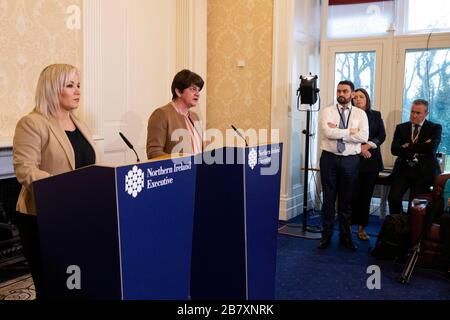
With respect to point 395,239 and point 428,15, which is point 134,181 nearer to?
point 395,239

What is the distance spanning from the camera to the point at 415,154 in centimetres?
456

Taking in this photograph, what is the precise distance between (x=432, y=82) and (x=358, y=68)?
0.86 metres

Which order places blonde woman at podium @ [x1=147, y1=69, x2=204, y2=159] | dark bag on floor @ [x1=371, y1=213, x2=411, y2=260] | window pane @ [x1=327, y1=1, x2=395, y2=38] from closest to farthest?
1. blonde woman at podium @ [x1=147, y1=69, x2=204, y2=159]
2. dark bag on floor @ [x1=371, y1=213, x2=411, y2=260]
3. window pane @ [x1=327, y1=1, x2=395, y2=38]

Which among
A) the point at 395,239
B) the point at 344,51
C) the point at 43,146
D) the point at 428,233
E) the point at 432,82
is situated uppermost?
the point at 344,51

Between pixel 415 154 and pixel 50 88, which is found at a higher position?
pixel 50 88

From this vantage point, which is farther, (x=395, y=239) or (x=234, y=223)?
(x=395, y=239)

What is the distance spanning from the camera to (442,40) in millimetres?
5328

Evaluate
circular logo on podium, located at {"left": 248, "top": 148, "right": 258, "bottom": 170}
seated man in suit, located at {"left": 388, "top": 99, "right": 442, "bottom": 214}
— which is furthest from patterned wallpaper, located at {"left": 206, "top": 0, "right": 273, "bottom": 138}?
circular logo on podium, located at {"left": 248, "top": 148, "right": 258, "bottom": 170}

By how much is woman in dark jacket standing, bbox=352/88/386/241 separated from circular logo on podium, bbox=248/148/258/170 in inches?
105

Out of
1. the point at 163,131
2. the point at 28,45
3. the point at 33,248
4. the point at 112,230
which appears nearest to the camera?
the point at 112,230

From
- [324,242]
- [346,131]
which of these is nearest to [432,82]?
[346,131]

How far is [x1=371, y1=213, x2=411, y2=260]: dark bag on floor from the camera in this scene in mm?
3926

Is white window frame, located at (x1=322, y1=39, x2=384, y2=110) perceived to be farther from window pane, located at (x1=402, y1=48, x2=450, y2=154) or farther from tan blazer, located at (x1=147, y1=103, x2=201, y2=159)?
tan blazer, located at (x1=147, y1=103, x2=201, y2=159)
